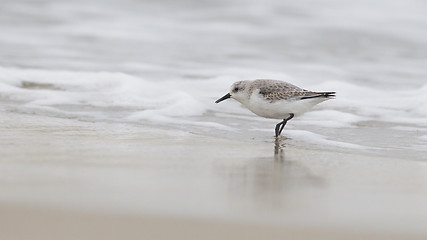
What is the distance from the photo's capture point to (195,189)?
361 centimetres

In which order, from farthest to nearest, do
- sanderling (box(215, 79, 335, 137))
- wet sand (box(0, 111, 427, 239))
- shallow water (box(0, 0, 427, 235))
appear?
sanderling (box(215, 79, 335, 137)), shallow water (box(0, 0, 427, 235)), wet sand (box(0, 111, 427, 239))

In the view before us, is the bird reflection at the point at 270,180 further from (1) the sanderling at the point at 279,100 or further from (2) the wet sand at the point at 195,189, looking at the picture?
(1) the sanderling at the point at 279,100

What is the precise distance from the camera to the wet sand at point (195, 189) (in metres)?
2.94

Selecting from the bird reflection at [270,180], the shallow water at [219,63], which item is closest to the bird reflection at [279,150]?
the bird reflection at [270,180]

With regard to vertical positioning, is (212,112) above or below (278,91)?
below

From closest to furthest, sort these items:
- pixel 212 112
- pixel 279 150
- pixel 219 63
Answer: pixel 279 150, pixel 212 112, pixel 219 63

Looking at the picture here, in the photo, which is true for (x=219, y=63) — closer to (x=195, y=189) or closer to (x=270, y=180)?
(x=270, y=180)

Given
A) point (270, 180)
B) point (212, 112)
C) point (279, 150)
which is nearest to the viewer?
point (270, 180)

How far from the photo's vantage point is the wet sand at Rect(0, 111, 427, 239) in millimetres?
2943

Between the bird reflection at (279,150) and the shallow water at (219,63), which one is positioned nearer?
the bird reflection at (279,150)

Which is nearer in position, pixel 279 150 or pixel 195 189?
pixel 195 189

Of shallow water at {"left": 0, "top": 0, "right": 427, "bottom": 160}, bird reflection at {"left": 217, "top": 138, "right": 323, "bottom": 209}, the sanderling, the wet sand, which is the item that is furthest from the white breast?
bird reflection at {"left": 217, "top": 138, "right": 323, "bottom": 209}

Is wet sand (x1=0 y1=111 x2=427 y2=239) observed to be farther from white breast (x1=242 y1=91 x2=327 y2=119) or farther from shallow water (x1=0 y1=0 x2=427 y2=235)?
white breast (x1=242 y1=91 x2=327 y2=119)

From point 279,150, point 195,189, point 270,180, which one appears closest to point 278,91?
point 279,150
